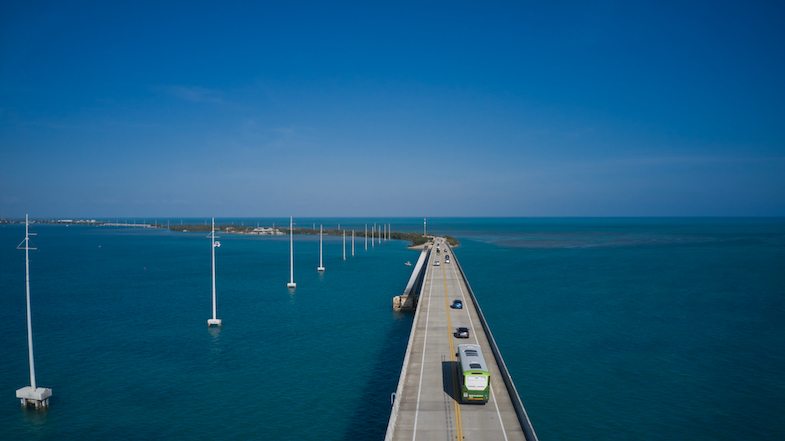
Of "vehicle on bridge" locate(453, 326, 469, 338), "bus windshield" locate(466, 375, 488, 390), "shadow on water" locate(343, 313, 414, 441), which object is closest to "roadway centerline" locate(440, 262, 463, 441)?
"vehicle on bridge" locate(453, 326, 469, 338)

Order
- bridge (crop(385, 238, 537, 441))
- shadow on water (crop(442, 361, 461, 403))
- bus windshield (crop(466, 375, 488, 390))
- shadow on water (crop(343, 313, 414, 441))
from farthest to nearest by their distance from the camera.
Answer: shadow on water (crop(343, 313, 414, 441)), shadow on water (crop(442, 361, 461, 403)), bus windshield (crop(466, 375, 488, 390)), bridge (crop(385, 238, 537, 441))

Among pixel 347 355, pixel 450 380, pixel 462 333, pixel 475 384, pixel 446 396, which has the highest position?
pixel 475 384

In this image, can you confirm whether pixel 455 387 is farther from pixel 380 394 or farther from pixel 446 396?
pixel 380 394

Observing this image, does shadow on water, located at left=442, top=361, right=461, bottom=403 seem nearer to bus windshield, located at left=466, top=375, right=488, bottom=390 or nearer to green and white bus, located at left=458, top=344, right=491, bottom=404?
green and white bus, located at left=458, top=344, right=491, bottom=404

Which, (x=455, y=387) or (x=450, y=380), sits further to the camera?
(x=450, y=380)

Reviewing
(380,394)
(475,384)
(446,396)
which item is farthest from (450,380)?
(380,394)

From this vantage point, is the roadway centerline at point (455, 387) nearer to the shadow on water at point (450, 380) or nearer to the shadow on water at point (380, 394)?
the shadow on water at point (450, 380)
